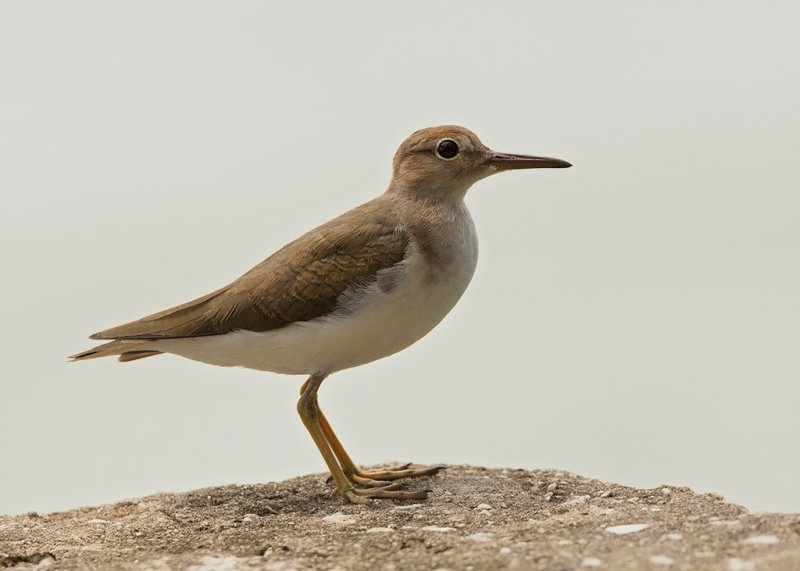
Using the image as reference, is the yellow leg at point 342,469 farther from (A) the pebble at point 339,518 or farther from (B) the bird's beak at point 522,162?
(B) the bird's beak at point 522,162

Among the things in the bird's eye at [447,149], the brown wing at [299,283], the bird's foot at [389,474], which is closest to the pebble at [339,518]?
the bird's foot at [389,474]

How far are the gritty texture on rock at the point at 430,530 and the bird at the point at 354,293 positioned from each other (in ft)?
2.21

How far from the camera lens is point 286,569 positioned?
6.08 meters

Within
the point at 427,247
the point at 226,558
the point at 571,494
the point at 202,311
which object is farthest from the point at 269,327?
the point at 571,494

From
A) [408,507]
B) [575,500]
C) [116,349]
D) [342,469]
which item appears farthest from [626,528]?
[116,349]

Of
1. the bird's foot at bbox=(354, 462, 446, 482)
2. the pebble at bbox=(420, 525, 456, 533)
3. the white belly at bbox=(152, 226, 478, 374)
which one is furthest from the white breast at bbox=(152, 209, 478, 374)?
the pebble at bbox=(420, 525, 456, 533)

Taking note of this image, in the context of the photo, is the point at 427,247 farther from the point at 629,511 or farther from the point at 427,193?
the point at 629,511

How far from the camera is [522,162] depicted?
857 cm

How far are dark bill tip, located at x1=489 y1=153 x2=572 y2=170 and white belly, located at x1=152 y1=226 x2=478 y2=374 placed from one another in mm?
643

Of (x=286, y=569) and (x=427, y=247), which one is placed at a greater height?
(x=427, y=247)

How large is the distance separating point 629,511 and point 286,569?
A: 256 cm

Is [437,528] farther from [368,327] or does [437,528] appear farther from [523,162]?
[523,162]

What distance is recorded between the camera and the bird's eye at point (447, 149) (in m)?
8.45

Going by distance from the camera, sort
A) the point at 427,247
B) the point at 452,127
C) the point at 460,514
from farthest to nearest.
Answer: the point at 452,127 < the point at 427,247 < the point at 460,514
